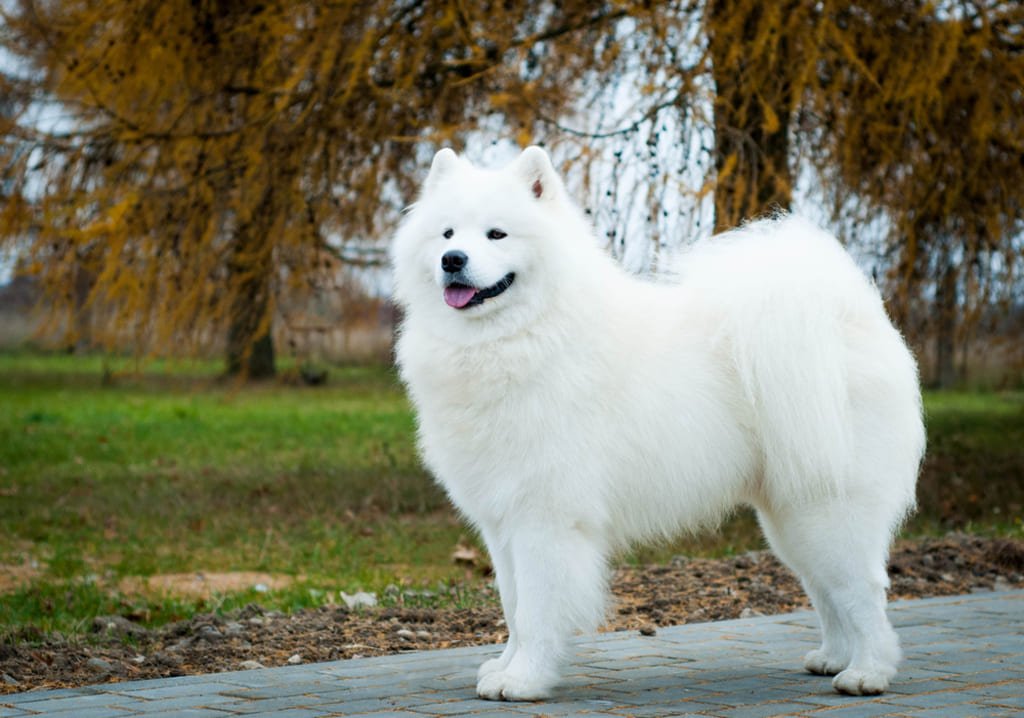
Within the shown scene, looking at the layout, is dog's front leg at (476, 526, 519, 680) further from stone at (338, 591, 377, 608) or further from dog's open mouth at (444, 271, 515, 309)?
stone at (338, 591, 377, 608)

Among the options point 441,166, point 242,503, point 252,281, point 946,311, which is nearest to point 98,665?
point 441,166

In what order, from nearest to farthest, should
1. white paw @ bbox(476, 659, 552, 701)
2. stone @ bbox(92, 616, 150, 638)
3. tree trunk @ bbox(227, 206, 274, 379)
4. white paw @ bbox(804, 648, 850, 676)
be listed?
white paw @ bbox(476, 659, 552, 701) → white paw @ bbox(804, 648, 850, 676) → stone @ bbox(92, 616, 150, 638) → tree trunk @ bbox(227, 206, 274, 379)

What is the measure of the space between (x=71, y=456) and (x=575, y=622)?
34.2 ft

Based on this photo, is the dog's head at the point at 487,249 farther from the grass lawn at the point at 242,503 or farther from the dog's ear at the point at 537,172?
the grass lawn at the point at 242,503

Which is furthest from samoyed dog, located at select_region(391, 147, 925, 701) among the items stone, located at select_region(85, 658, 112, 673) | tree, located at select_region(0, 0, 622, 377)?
tree, located at select_region(0, 0, 622, 377)

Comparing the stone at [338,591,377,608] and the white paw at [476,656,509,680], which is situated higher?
the white paw at [476,656,509,680]

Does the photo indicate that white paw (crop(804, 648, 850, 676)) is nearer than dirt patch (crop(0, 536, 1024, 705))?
Yes

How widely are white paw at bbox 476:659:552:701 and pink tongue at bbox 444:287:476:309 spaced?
133 cm

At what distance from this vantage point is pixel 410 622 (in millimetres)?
5316

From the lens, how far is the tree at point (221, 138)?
8.66 meters

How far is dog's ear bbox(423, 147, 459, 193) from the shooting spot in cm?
433

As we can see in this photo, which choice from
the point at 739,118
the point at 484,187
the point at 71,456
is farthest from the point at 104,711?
the point at 71,456

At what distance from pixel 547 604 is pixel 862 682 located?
3.79 feet

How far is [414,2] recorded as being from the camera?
9.45 metres
